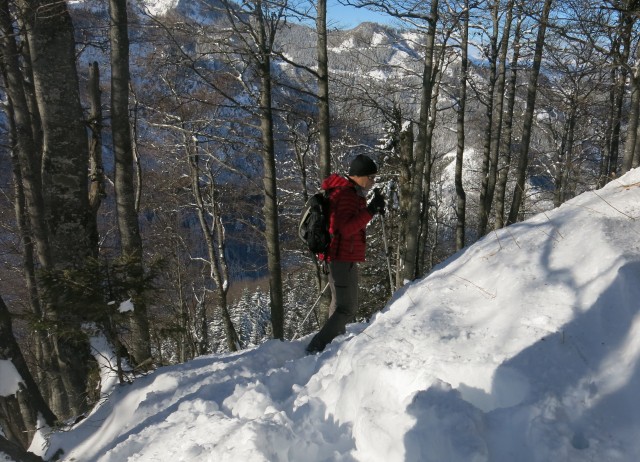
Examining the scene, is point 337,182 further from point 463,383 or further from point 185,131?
point 185,131

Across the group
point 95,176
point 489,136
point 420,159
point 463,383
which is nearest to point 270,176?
point 95,176

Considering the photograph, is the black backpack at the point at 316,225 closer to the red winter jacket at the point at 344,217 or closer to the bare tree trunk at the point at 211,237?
the red winter jacket at the point at 344,217

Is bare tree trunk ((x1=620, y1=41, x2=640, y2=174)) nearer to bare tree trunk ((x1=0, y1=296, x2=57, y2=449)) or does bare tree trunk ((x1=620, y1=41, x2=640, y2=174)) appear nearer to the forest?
the forest

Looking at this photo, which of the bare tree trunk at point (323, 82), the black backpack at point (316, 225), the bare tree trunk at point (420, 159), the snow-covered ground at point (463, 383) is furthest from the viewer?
the bare tree trunk at point (420, 159)

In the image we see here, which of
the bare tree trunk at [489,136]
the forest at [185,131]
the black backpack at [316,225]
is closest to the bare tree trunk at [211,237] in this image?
the forest at [185,131]

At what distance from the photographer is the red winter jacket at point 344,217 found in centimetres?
376

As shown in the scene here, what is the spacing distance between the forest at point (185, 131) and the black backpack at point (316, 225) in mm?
1453

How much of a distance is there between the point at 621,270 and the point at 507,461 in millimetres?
1412

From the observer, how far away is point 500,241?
3775 mm

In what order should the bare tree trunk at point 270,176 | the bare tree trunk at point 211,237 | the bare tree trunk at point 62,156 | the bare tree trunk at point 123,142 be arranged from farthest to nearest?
the bare tree trunk at point 211,237
the bare tree trunk at point 270,176
the bare tree trunk at point 123,142
the bare tree trunk at point 62,156

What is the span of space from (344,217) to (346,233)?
0.49 ft

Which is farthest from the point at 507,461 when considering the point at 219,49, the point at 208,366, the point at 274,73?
the point at 274,73

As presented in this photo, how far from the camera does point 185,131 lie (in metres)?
7.45

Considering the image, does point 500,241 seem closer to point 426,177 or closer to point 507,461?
point 507,461
